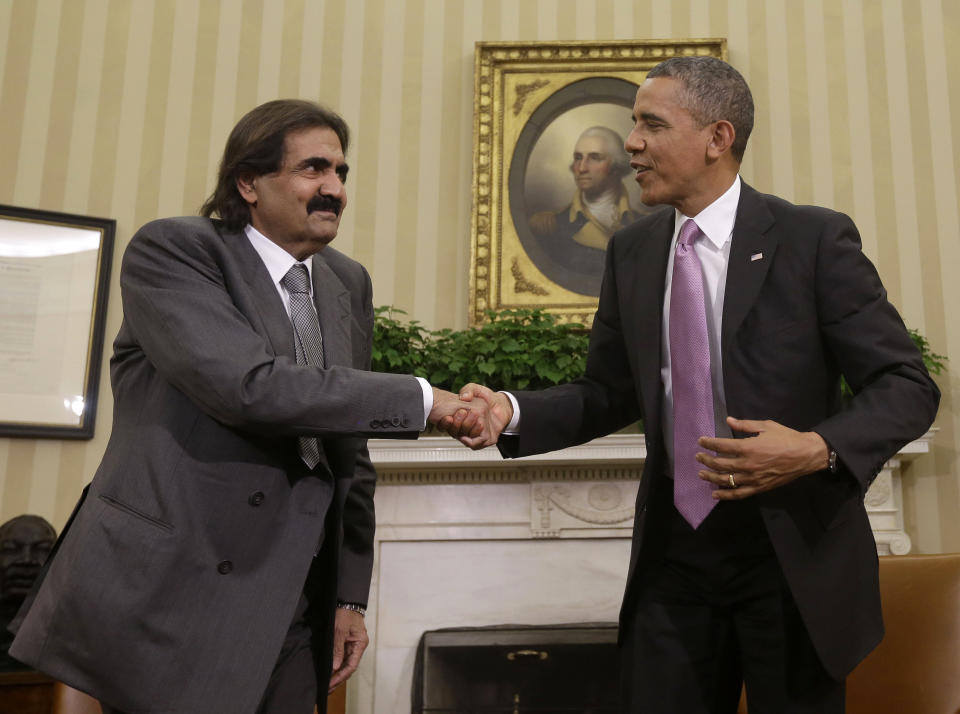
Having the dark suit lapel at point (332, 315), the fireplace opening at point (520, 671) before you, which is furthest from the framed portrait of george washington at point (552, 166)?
the dark suit lapel at point (332, 315)

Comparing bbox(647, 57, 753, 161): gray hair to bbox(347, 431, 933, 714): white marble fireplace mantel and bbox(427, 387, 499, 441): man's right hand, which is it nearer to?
bbox(427, 387, 499, 441): man's right hand

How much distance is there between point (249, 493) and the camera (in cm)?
163

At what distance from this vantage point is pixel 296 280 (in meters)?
1.90

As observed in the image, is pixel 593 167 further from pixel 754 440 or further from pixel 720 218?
pixel 754 440

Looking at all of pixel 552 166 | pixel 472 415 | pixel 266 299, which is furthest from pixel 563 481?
pixel 266 299

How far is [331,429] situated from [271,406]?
0.38 feet

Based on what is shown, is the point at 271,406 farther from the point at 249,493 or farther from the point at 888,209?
the point at 888,209

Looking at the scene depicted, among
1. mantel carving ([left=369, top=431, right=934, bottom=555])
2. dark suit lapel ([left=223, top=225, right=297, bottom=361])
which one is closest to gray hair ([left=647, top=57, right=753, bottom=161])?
dark suit lapel ([left=223, top=225, right=297, bottom=361])

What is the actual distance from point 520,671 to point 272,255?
2.32m

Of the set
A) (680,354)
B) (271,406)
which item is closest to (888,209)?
(680,354)

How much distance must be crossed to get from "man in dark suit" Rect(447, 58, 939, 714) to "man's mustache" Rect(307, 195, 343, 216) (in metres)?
0.66

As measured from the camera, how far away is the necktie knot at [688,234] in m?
1.97

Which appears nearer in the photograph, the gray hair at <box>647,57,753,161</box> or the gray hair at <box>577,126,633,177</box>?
the gray hair at <box>647,57,753,161</box>

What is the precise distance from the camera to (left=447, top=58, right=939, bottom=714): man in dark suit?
1645mm
